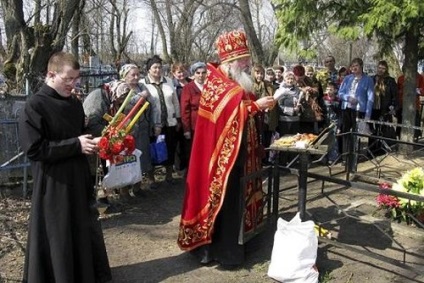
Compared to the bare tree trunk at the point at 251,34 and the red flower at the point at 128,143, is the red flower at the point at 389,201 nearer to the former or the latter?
the red flower at the point at 128,143

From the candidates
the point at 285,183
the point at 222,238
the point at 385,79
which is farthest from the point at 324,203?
the point at 385,79

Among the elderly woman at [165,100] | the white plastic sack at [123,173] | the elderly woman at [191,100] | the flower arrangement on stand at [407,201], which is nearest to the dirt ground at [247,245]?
the flower arrangement on stand at [407,201]

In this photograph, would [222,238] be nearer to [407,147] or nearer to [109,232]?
[109,232]

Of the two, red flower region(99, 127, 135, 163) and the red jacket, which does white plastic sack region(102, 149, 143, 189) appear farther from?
red flower region(99, 127, 135, 163)

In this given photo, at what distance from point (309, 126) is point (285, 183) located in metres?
1.53

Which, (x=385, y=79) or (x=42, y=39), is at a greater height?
(x=42, y=39)

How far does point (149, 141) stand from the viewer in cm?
684

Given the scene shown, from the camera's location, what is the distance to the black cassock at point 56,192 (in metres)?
3.48

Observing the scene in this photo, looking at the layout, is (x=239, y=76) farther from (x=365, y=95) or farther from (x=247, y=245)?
(x=365, y=95)

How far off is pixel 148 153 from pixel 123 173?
958 mm

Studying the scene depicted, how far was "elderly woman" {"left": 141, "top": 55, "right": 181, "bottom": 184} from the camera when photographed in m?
6.80

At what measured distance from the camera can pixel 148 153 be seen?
6.80 m

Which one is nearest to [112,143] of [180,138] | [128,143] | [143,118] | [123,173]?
[128,143]

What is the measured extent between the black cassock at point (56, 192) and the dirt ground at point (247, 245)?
0.83 meters
